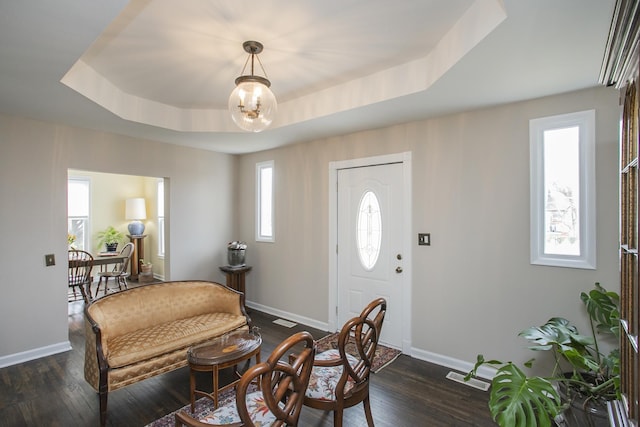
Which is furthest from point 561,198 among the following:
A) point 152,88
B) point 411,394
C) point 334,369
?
point 152,88

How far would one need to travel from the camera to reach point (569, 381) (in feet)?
6.99

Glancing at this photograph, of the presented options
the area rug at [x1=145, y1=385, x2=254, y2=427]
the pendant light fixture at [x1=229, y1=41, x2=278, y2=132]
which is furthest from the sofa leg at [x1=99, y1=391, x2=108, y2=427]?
the pendant light fixture at [x1=229, y1=41, x2=278, y2=132]

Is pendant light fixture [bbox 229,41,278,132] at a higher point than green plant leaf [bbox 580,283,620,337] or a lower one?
higher

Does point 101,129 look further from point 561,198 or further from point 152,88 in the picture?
point 561,198

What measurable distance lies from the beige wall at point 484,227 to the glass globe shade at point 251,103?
180 cm

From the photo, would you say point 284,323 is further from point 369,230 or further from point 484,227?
point 484,227

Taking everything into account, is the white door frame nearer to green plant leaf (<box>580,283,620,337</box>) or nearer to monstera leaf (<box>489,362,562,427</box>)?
green plant leaf (<box>580,283,620,337</box>)

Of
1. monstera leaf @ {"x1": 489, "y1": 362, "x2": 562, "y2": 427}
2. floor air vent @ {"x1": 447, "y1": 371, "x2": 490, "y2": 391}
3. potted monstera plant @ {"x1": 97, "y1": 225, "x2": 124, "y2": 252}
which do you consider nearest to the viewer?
monstera leaf @ {"x1": 489, "y1": 362, "x2": 562, "y2": 427}

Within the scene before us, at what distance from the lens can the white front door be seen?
3596mm

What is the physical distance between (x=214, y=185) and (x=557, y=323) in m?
4.57

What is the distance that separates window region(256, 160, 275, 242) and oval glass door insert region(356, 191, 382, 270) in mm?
1616

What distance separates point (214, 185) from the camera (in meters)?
5.11

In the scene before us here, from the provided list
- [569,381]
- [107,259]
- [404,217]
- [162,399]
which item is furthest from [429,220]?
[107,259]

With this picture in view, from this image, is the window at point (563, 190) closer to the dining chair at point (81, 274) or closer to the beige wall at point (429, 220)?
the beige wall at point (429, 220)
